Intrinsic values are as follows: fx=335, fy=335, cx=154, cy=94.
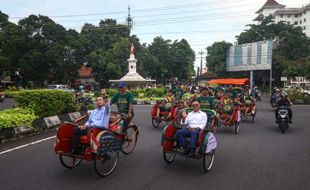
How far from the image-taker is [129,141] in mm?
8055

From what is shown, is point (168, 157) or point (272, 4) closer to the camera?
point (168, 157)

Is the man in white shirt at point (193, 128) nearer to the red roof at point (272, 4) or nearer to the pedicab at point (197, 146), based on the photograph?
the pedicab at point (197, 146)

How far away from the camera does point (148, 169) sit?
6.70 metres

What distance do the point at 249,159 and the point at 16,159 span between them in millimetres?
5243

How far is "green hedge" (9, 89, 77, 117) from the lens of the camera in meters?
11.5

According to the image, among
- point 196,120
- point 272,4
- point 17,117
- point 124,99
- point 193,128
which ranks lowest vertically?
point 17,117

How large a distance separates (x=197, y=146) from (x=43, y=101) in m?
7.26

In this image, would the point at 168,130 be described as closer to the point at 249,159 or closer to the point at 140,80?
the point at 249,159

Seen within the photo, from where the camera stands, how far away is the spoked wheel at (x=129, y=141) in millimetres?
7918

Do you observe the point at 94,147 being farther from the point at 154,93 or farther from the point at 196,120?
the point at 154,93

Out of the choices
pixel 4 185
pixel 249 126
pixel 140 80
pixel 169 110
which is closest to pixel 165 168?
pixel 4 185

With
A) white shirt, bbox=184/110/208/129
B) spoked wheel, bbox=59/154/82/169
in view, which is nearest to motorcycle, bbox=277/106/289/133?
white shirt, bbox=184/110/208/129

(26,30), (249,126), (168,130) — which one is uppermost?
(26,30)

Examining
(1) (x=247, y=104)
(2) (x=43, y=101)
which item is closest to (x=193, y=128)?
(2) (x=43, y=101)
